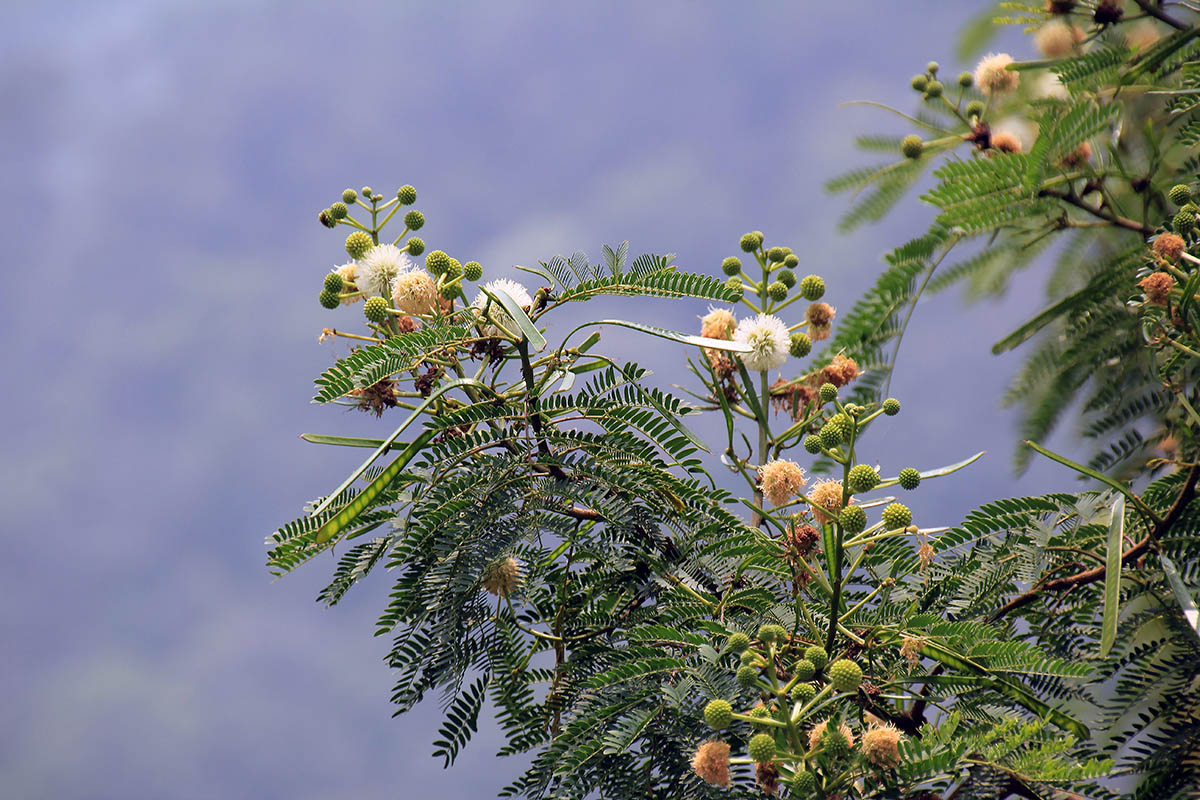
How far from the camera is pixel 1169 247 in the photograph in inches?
99.3

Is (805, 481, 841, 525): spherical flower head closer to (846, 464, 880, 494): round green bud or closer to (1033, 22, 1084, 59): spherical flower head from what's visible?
(846, 464, 880, 494): round green bud

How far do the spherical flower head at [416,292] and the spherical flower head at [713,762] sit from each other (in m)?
1.10

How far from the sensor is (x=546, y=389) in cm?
237

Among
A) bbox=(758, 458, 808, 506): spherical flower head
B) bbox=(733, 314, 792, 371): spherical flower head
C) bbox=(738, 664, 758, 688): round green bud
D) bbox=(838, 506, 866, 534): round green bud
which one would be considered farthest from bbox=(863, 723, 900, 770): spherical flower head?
bbox=(733, 314, 792, 371): spherical flower head

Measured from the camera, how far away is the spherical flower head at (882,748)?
6.16 ft

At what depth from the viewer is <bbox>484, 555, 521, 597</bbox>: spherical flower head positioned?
2322mm

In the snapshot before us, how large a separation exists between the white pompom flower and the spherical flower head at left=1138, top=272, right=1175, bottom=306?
145 cm

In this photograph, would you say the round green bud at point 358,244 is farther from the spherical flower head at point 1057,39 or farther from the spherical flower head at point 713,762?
the spherical flower head at point 1057,39

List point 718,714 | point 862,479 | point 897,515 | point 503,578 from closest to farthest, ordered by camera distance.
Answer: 1. point 718,714
2. point 862,479
3. point 897,515
4. point 503,578

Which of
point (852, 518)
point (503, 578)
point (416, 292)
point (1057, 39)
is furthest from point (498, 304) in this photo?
point (1057, 39)

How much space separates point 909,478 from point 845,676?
1.47 feet

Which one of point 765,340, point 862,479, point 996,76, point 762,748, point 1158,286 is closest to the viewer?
point 762,748

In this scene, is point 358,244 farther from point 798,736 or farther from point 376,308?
point 798,736

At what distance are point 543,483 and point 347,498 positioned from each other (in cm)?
41
